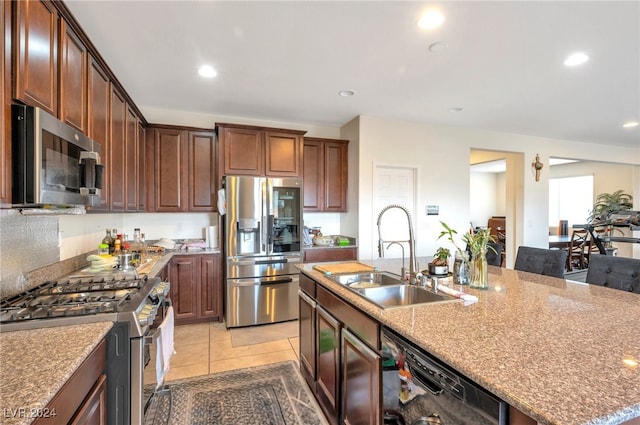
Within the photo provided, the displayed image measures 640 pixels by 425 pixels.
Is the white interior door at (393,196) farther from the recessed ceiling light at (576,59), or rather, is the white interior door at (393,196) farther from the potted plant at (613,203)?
the potted plant at (613,203)

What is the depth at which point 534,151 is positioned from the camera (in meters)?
5.38

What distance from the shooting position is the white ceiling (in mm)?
2004

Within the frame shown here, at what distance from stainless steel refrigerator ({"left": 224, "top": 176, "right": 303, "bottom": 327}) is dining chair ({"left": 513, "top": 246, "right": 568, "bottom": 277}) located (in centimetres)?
233

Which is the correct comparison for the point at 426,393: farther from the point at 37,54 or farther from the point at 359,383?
the point at 37,54

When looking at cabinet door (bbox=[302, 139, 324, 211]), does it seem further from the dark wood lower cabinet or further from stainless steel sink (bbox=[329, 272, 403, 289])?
stainless steel sink (bbox=[329, 272, 403, 289])

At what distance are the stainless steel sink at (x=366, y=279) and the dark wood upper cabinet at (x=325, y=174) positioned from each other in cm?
229

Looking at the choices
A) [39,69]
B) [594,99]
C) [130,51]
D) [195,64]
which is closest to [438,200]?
[594,99]

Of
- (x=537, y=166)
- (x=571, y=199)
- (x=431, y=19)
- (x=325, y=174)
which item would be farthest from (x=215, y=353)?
(x=571, y=199)

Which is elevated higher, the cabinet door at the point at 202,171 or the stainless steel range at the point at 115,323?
the cabinet door at the point at 202,171

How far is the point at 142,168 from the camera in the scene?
351 cm

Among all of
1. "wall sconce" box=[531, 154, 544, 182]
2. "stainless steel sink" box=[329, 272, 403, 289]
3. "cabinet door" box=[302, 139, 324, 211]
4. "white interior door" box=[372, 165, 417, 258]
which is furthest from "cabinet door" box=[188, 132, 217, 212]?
"wall sconce" box=[531, 154, 544, 182]

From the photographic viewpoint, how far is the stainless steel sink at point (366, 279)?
2000 millimetres

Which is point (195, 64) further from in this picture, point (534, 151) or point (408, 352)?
point (534, 151)

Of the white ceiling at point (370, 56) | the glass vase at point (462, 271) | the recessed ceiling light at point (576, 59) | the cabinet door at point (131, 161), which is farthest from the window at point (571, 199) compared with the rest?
the cabinet door at point (131, 161)
